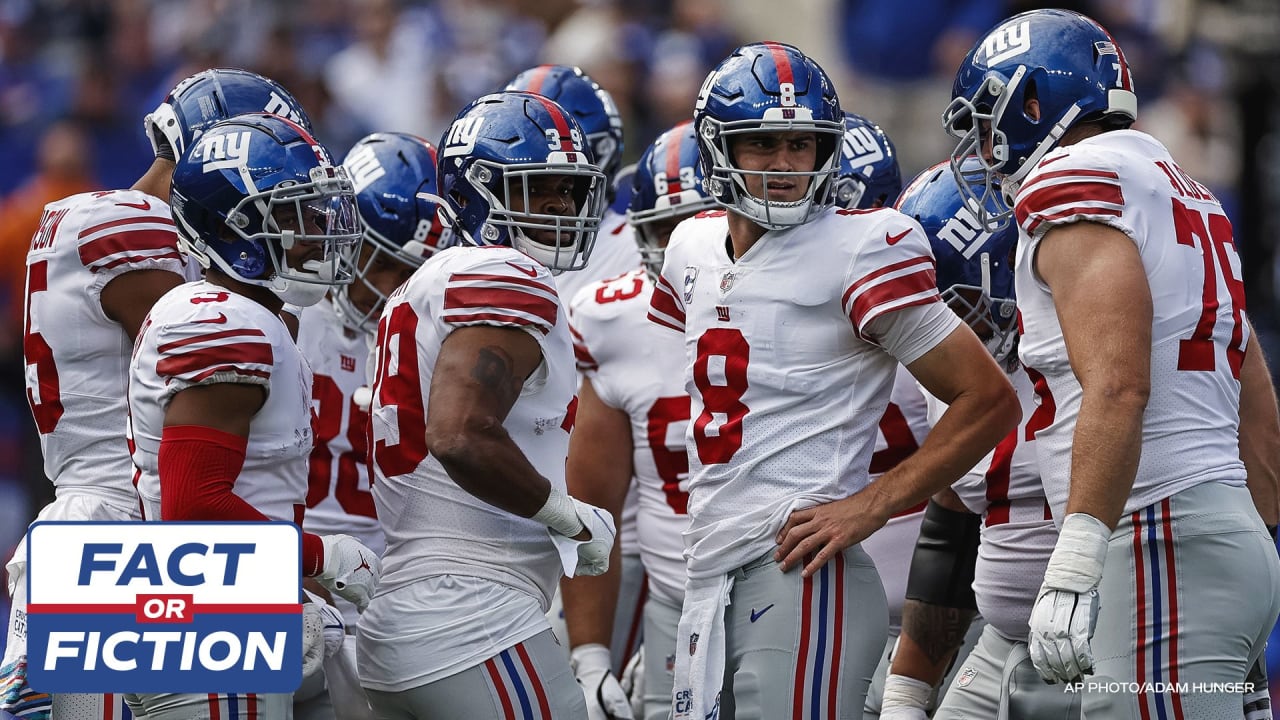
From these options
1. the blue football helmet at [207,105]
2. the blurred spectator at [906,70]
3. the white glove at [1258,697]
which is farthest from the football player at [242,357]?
the blurred spectator at [906,70]

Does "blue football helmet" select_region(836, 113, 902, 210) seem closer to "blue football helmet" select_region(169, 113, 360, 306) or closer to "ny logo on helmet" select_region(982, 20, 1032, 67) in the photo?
"ny logo on helmet" select_region(982, 20, 1032, 67)

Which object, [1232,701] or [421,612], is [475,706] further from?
[1232,701]

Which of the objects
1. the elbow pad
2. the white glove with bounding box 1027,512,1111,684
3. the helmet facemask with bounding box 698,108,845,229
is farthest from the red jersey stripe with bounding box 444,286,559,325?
the elbow pad

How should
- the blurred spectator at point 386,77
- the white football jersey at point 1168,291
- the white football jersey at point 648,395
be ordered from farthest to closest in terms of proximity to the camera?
the blurred spectator at point 386,77 → the white football jersey at point 648,395 → the white football jersey at point 1168,291

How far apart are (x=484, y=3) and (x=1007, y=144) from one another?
9521mm

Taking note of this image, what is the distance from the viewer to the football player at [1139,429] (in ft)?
11.3

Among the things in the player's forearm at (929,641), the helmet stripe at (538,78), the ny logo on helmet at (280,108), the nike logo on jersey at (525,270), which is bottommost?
the player's forearm at (929,641)

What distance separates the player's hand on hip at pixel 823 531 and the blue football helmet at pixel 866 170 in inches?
67.2

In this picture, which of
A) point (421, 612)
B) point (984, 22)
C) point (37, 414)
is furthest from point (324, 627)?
point (984, 22)

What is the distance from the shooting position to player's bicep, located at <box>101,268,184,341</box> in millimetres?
4492

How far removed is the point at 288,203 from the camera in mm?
4129

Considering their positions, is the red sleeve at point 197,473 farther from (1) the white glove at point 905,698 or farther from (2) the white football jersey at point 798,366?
(1) the white glove at point 905,698

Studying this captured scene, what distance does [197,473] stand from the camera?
12.0 ft

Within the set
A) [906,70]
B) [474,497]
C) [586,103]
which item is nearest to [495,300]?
[474,497]
